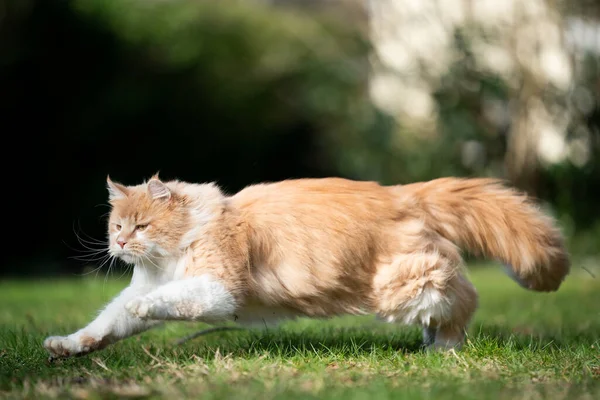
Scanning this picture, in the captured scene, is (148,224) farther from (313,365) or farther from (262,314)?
(313,365)

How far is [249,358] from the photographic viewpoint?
362cm

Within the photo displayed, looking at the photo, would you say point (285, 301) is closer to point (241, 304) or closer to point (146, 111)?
point (241, 304)

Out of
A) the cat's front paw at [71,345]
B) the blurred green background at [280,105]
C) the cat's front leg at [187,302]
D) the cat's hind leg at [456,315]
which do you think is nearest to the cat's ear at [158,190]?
the cat's front leg at [187,302]

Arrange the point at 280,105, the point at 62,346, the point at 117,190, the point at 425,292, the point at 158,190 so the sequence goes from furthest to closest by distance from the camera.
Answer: the point at 280,105, the point at 117,190, the point at 158,190, the point at 425,292, the point at 62,346

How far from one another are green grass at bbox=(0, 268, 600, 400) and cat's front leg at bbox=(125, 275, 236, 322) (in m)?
0.21

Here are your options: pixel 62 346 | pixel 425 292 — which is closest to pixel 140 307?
pixel 62 346

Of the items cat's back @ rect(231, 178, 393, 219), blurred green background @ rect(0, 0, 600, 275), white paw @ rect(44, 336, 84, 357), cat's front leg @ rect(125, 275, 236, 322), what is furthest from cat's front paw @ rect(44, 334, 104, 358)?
blurred green background @ rect(0, 0, 600, 275)

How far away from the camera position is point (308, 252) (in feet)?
12.3

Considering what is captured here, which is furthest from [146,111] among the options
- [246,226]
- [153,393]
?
[153,393]

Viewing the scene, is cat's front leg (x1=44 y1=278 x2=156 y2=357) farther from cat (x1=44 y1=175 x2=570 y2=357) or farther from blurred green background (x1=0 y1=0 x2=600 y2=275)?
blurred green background (x1=0 y1=0 x2=600 y2=275)

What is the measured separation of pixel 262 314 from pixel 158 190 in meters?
0.78

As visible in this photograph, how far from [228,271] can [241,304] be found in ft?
0.61

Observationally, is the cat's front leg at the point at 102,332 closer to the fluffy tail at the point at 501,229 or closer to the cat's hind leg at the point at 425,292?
the cat's hind leg at the point at 425,292

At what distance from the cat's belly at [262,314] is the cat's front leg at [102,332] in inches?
16.9
